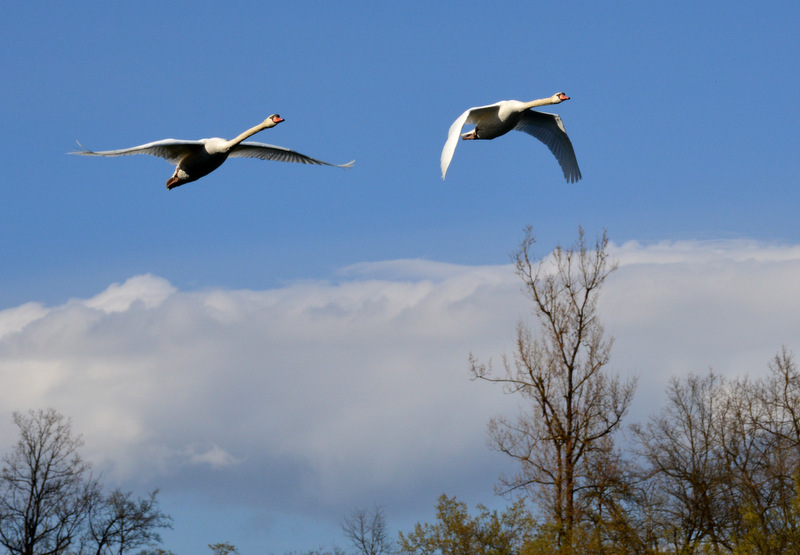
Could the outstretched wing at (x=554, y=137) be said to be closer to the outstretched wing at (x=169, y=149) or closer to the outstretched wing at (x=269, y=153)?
the outstretched wing at (x=269, y=153)

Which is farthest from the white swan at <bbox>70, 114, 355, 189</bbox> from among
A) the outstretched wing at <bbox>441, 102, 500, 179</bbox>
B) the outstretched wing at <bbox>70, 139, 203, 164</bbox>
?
the outstretched wing at <bbox>441, 102, 500, 179</bbox>

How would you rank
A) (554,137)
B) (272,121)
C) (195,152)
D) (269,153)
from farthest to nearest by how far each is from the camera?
(554,137) < (269,153) < (272,121) < (195,152)

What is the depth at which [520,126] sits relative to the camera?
18484 mm

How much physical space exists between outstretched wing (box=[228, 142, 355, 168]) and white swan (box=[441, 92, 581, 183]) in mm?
2775

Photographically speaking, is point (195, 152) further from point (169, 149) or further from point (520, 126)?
point (520, 126)

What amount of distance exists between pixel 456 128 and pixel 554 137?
4.89m

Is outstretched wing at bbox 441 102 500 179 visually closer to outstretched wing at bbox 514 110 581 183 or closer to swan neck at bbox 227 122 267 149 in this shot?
outstretched wing at bbox 514 110 581 183

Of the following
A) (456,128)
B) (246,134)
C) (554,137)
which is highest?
(554,137)

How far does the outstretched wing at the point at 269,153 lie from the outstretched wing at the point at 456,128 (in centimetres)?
269

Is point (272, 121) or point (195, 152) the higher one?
point (272, 121)

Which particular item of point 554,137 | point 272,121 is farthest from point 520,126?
point 272,121

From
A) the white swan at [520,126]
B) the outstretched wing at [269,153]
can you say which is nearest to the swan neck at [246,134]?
the outstretched wing at [269,153]

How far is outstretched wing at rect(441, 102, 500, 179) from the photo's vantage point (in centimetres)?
1313

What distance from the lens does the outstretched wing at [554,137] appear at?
59.7ft
